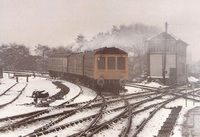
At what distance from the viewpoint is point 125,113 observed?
12.8 m

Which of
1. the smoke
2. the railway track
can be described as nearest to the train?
the railway track

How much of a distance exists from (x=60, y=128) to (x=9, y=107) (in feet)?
17.7

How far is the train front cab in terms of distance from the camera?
20953 mm

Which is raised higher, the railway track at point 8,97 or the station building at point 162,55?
the station building at point 162,55

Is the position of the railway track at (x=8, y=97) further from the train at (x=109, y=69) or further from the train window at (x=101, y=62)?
the train window at (x=101, y=62)

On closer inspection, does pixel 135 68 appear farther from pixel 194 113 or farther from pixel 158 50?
pixel 194 113

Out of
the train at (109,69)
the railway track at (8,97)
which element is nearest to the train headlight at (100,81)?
the train at (109,69)

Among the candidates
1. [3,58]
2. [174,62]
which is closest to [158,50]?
[174,62]

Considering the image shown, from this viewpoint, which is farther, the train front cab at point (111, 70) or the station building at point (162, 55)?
Result: the station building at point (162, 55)

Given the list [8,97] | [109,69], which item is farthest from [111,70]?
[8,97]

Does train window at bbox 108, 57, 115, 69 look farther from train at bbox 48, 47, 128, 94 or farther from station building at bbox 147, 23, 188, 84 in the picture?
station building at bbox 147, 23, 188, 84

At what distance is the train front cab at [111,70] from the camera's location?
2095 cm

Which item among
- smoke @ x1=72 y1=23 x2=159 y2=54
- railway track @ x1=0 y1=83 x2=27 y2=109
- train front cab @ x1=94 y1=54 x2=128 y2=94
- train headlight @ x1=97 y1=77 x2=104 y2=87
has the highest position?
smoke @ x1=72 y1=23 x2=159 y2=54

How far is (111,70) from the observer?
2111 centimetres
